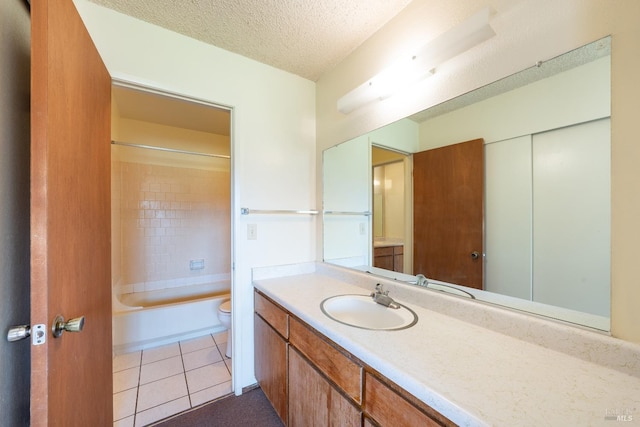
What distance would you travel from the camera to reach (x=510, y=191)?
105 cm

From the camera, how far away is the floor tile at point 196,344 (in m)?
2.23

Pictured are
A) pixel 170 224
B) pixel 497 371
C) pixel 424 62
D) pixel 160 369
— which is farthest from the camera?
pixel 170 224

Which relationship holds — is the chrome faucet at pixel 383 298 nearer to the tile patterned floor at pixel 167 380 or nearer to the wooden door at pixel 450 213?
the wooden door at pixel 450 213

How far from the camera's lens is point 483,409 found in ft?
1.78

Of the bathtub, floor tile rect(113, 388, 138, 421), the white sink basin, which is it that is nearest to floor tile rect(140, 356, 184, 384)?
floor tile rect(113, 388, 138, 421)

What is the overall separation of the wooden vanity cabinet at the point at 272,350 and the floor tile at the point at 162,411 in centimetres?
49

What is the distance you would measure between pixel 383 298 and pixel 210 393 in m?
1.44

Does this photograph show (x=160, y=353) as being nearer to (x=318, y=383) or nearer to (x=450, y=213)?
(x=318, y=383)

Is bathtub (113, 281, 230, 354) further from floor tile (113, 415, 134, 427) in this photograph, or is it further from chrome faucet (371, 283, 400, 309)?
chrome faucet (371, 283, 400, 309)

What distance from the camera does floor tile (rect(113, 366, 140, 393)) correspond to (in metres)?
1.73

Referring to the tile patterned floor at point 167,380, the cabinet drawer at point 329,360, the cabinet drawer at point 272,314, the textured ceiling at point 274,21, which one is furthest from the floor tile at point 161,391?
the textured ceiling at point 274,21

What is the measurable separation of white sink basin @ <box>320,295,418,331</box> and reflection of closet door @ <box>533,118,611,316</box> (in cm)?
55

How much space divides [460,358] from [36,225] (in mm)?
1345

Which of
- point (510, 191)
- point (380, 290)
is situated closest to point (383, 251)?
point (380, 290)
